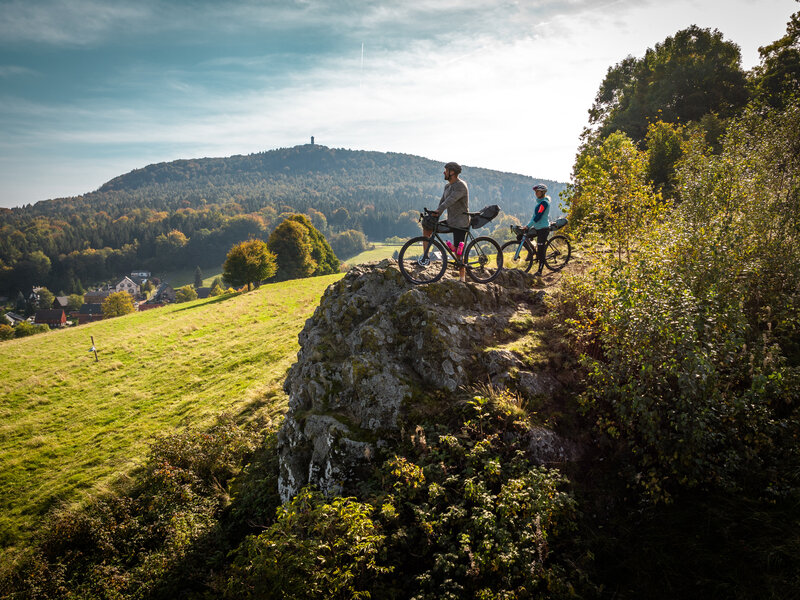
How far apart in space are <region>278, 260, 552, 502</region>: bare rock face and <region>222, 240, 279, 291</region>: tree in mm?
43565

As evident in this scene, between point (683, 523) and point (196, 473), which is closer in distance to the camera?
point (683, 523)

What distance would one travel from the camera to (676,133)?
29016mm

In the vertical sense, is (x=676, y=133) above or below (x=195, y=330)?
above

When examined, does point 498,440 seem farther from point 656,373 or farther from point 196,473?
point 196,473

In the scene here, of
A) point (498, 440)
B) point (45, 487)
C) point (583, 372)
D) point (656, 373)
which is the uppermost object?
point (656, 373)

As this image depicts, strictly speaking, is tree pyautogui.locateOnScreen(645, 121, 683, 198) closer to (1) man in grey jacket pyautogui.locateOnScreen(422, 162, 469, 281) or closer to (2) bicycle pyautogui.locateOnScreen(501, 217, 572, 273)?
(2) bicycle pyautogui.locateOnScreen(501, 217, 572, 273)

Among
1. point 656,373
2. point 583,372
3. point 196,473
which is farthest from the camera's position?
point 196,473

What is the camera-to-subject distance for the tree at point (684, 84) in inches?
1377

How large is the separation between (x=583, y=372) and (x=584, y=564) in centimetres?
416

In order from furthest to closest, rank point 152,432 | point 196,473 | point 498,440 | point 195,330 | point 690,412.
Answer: point 195,330 < point 152,432 < point 196,473 < point 498,440 < point 690,412

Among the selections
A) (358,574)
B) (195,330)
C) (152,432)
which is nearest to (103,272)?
(195,330)

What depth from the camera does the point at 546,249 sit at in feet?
44.0

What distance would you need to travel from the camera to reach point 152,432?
15.4m

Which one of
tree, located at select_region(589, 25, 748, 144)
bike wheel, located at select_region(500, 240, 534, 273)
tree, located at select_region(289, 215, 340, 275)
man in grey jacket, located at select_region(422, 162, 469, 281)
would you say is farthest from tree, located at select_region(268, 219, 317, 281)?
man in grey jacket, located at select_region(422, 162, 469, 281)
